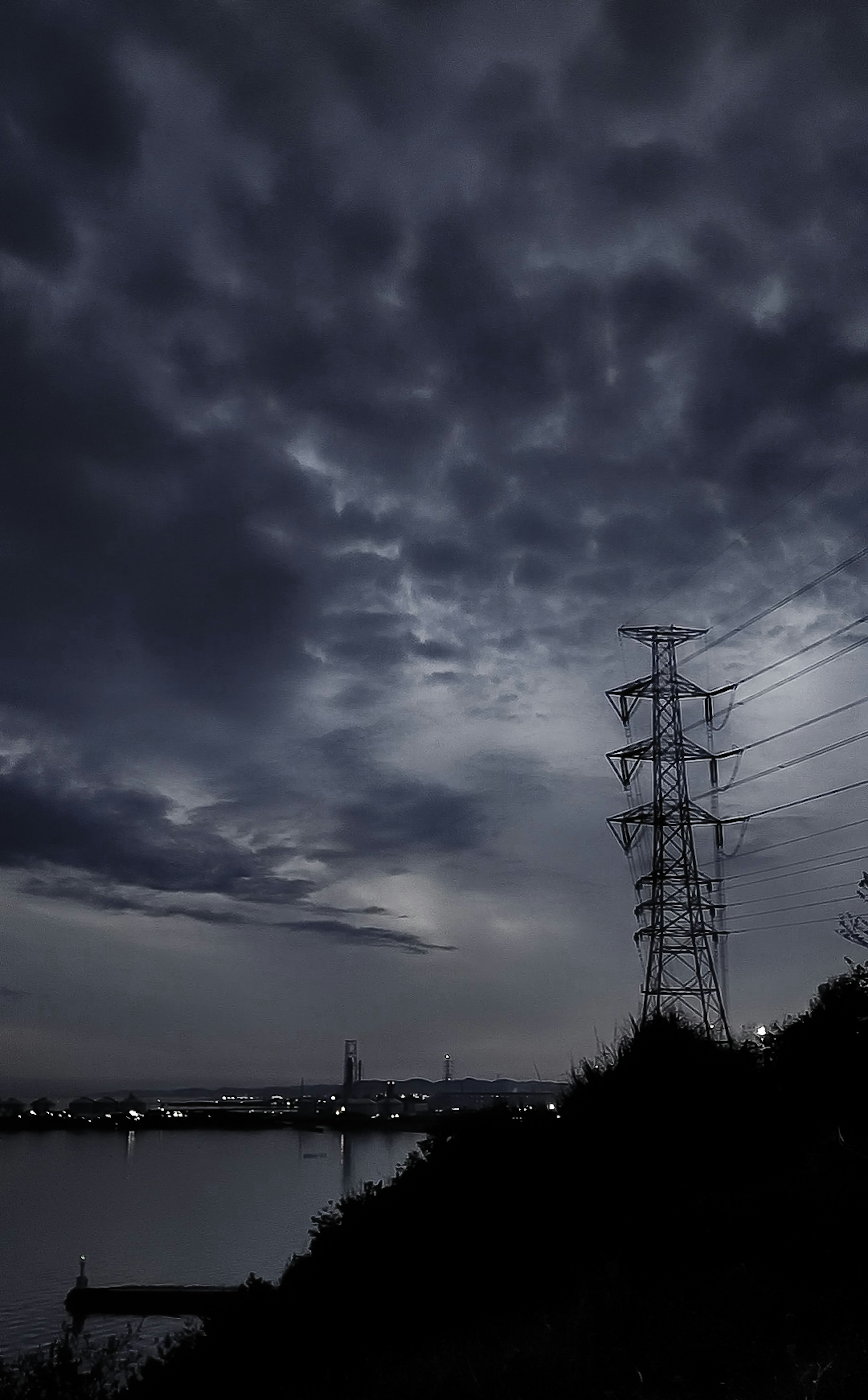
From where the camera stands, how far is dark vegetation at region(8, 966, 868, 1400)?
44.7 ft

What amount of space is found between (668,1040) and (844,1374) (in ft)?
42.2

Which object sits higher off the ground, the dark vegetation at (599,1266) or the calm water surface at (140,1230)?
the dark vegetation at (599,1266)

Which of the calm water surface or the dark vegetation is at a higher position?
the dark vegetation

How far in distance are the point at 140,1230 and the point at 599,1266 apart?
98985 mm

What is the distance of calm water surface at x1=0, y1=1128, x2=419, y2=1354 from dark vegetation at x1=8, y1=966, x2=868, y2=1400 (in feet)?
59.3

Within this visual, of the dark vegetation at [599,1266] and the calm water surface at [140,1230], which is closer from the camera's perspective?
the dark vegetation at [599,1266]

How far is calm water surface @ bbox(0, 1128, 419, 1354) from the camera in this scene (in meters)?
69.4

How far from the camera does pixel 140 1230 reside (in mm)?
104875

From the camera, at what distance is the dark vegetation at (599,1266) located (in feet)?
44.7

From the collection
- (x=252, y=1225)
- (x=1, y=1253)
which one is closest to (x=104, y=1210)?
(x=252, y=1225)

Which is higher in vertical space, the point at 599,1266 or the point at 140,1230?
the point at 599,1266

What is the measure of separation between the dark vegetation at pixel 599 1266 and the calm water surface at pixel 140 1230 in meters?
18.1

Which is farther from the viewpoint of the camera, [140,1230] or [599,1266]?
[140,1230]

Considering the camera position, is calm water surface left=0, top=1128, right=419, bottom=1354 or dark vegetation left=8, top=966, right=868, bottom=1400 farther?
calm water surface left=0, top=1128, right=419, bottom=1354
